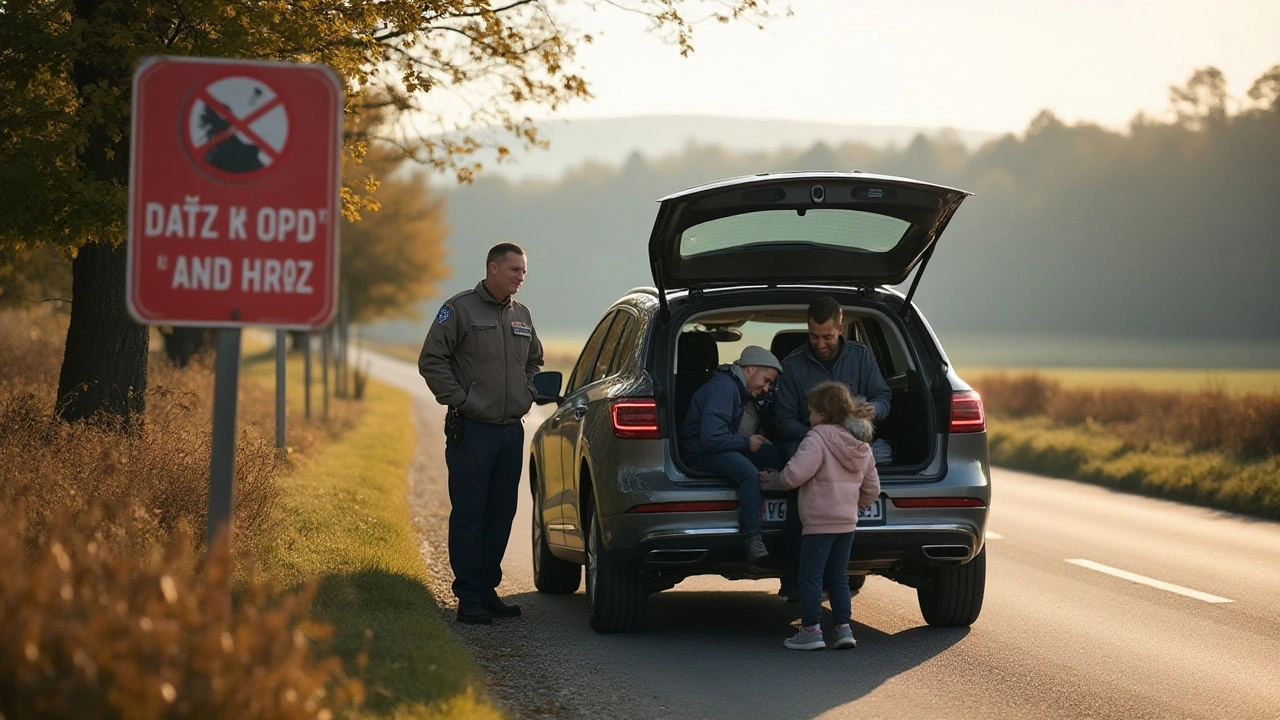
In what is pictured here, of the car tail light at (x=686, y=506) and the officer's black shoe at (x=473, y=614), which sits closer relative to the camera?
the car tail light at (x=686, y=506)

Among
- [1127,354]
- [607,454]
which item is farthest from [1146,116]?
[607,454]

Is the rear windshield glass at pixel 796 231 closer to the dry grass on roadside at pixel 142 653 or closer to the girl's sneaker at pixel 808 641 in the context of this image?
the girl's sneaker at pixel 808 641

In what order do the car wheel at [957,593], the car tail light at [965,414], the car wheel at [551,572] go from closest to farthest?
the car tail light at [965,414], the car wheel at [957,593], the car wheel at [551,572]

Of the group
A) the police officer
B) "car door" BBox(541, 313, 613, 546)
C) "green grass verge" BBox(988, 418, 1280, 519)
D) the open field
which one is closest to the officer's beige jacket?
the police officer

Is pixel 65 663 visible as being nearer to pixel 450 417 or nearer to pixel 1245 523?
pixel 450 417

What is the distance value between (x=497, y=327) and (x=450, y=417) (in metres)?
0.59

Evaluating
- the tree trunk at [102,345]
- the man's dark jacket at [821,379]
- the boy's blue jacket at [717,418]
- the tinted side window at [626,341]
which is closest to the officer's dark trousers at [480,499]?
the tinted side window at [626,341]

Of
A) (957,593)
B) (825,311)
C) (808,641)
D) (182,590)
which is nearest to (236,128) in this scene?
(182,590)

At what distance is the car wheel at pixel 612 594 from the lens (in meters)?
8.42

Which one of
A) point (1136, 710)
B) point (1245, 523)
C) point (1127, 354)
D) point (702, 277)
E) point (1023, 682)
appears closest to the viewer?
point (1136, 710)

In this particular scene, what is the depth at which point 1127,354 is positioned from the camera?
7988 cm

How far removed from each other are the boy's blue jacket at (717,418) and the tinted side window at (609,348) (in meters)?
1.00

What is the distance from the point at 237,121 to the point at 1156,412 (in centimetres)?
2164

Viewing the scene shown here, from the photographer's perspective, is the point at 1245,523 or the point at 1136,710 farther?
the point at 1245,523
